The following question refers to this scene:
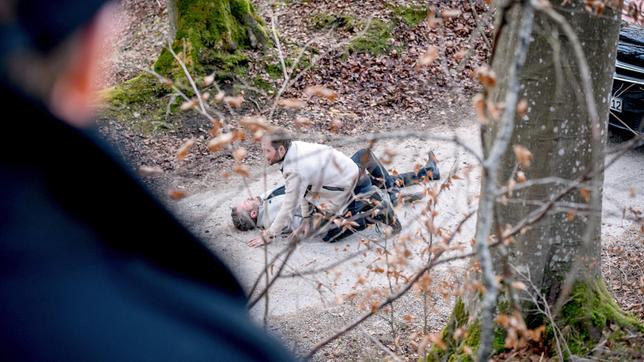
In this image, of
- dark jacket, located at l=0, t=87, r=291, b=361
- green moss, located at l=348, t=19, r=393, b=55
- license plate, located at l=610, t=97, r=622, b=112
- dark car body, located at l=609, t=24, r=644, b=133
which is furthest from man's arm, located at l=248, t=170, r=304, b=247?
green moss, located at l=348, t=19, r=393, b=55

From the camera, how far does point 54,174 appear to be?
1.11 meters

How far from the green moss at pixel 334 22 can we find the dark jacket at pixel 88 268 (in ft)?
39.3

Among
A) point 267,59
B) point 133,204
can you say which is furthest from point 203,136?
point 133,204

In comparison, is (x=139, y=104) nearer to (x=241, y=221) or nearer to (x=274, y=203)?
(x=241, y=221)

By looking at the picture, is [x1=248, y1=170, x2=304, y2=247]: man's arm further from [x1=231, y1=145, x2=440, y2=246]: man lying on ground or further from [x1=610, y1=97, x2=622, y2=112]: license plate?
[x1=610, y1=97, x2=622, y2=112]: license plate

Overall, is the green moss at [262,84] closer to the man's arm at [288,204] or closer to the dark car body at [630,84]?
the man's arm at [288,204]

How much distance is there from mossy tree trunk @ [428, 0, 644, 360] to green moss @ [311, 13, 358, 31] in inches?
350

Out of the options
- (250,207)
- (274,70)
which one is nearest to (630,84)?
(250,207)

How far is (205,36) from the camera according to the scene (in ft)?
36.3

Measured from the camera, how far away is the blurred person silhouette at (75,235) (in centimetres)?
103

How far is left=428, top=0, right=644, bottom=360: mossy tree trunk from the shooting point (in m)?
4.03

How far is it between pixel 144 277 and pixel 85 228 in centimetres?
12

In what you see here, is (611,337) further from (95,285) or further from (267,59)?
(267,59)

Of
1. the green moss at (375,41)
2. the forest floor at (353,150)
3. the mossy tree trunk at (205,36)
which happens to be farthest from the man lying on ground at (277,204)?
the green moss at (375,41)
